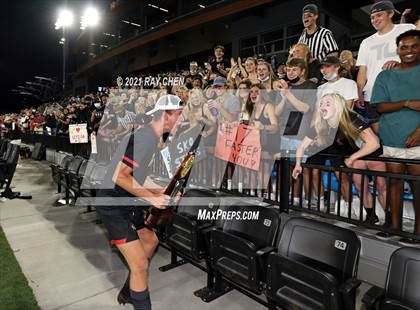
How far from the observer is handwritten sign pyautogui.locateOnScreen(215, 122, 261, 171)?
3738mm

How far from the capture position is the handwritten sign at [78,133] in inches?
333

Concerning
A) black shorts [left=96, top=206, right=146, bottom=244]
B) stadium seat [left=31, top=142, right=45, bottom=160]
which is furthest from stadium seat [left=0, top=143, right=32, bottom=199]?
stadium seat [left=31, top=142, right=45, bottom=160]

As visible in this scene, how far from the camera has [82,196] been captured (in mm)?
6172

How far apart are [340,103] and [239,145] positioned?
4.23 feet

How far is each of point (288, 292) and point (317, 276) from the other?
1.11 feet

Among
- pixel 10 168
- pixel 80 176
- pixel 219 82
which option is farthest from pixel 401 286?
pixel 10 168

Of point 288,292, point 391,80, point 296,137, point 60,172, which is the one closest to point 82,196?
point 60,172

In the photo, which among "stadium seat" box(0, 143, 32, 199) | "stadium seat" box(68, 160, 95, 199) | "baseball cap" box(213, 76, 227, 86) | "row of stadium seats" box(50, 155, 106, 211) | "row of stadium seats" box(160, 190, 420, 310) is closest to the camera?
"row of stadium seats" box(160, 190, 420, 310)

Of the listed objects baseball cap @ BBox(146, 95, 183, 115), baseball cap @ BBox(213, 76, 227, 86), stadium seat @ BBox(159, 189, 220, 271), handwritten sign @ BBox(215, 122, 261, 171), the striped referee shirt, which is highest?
the striped referee shirt

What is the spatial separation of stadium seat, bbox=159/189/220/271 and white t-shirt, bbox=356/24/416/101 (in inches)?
94.4

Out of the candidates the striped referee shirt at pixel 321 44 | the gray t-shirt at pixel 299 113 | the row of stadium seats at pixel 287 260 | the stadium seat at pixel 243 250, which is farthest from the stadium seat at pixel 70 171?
the striped referee shirt at pixel 321 44

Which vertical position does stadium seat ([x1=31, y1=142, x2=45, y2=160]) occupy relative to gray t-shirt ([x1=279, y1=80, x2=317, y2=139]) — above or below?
below

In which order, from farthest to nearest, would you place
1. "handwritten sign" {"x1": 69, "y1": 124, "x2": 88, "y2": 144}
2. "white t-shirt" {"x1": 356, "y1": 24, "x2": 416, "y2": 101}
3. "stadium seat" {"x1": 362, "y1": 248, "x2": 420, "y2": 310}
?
"handwritten sign" {"x1": 69, "y1": 124, "x2": 88, "y2": 144}
"white t-shirt" {"x1": 356, "y1": 24, "x2": 416, "y2": 101}
"stadium seat" {"x1": 362, "y1": 248, "x2": 420, "y2": 310}

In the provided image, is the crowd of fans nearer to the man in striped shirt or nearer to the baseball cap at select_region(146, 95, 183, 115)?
the man in striped shirt
